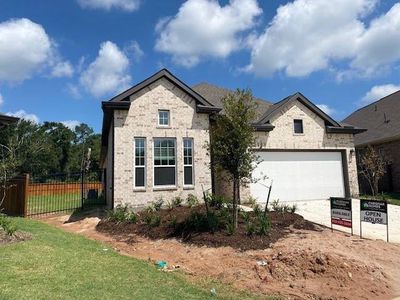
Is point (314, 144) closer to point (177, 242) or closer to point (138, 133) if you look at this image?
point (138, 133)

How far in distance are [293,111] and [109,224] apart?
1164cm

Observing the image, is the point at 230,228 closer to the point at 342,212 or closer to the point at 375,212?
the point at 342,212

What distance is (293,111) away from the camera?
61.6 feet

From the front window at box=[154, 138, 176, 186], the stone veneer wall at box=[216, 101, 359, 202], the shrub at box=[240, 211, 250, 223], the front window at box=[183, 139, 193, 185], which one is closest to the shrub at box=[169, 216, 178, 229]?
the shrub at box=[240, 211, 250, 223]

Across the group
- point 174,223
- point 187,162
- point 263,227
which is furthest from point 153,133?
point 263,227

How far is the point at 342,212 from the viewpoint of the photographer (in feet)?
34.7

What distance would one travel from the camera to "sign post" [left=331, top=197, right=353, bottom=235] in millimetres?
10273

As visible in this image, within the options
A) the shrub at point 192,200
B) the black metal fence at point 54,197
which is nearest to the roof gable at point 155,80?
the shrub at point 192,200

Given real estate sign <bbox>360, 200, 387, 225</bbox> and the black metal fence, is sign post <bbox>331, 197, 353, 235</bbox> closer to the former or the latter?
real estate sign <bbox>360, 200, 387, 225</bbox>

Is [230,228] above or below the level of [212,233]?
above

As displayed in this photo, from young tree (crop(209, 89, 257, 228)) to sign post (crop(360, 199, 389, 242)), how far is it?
3.58 m

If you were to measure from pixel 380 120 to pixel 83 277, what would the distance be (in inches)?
→ 1028

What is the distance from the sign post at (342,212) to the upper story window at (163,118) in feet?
26.2

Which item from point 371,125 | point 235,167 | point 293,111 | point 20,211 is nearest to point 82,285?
point 235,167
